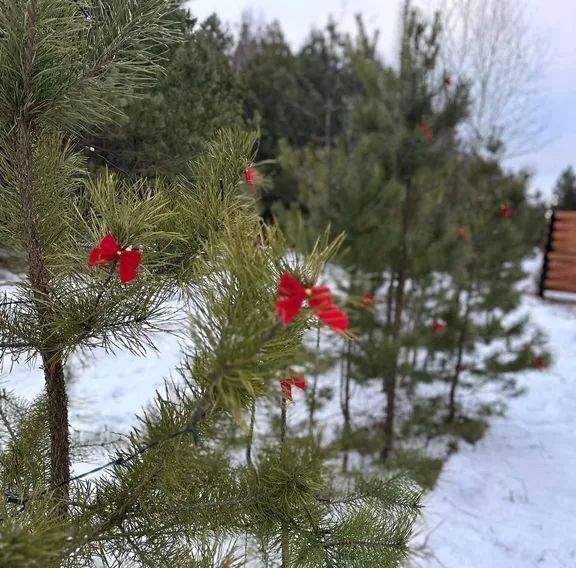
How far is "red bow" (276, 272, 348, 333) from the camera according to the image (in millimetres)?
587

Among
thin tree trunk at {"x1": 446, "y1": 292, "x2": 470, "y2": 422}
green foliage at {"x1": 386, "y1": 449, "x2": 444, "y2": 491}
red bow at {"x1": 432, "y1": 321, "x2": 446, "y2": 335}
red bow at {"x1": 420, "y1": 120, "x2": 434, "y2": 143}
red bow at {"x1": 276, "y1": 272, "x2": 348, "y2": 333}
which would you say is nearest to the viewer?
red bow at {"x1": 276, "y1": 272, "x2": 348, "y2": 333}

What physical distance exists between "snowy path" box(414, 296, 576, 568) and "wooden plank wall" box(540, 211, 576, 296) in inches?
157

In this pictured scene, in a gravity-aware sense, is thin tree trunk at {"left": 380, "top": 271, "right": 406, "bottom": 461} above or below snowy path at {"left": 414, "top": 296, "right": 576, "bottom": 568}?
above

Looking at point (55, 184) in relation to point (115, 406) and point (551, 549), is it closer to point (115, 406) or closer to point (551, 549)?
point (115, 406)

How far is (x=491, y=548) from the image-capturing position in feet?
10.9

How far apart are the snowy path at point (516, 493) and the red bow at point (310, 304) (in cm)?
220

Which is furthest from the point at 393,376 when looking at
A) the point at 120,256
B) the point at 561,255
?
the point at 561,255

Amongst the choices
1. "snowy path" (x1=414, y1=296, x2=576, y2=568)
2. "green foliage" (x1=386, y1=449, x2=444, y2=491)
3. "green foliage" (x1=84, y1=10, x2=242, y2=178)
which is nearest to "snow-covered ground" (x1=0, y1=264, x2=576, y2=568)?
"snowy path" (x1=414, y1=296, x2=576, y2=568)

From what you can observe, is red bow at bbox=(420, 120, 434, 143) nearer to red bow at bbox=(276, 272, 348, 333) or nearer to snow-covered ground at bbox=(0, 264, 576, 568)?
snow-covered ground at bbox=(0, 264, 576, 568)

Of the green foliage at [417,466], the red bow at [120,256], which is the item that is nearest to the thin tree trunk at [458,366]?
the green foliage at [417,466]

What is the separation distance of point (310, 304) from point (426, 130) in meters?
3.93

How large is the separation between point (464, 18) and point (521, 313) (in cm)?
589

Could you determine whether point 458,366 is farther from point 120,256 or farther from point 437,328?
point 120,256

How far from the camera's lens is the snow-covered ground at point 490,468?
10.4ft
